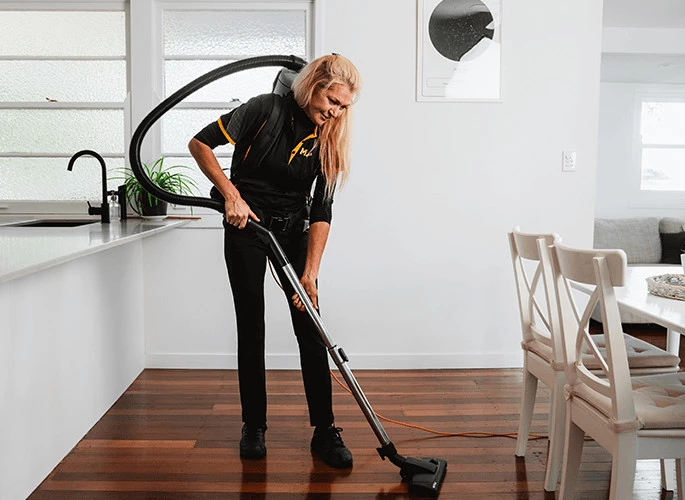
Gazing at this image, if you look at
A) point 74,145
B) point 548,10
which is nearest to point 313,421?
point 74,145

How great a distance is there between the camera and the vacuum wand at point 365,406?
7.48 feet

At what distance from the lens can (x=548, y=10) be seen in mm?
3664

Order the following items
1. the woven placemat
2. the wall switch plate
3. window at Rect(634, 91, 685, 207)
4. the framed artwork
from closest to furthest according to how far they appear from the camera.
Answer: the woven placemat
the framed artwork
the wall switch plate
window at Rect(634, 91, 685, 207)

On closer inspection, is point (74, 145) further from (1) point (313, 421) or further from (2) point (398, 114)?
(1) point (313, 421)

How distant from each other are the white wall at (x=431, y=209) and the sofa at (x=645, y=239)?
6.08 feet

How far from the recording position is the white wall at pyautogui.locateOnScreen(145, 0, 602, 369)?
367 centimetres

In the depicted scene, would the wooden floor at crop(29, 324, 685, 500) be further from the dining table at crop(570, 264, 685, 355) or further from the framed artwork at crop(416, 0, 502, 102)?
the framed artwork at crop(416, 0, 502, 102)

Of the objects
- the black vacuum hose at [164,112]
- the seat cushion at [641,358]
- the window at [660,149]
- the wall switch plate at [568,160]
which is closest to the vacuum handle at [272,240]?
the black vacuum hose at [164,112]

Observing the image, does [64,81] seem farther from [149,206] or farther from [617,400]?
[617,400]

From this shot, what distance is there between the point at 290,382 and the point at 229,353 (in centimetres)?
41

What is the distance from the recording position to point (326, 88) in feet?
7.46

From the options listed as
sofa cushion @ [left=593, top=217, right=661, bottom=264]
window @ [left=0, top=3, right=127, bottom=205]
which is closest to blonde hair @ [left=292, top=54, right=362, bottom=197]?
window @ [left=0, top=3, right=127, bottom=205]

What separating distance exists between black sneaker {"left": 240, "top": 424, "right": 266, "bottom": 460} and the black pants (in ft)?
0.08

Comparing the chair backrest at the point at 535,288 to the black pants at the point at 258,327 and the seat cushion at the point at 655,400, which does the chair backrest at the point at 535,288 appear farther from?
the black pants at the point at 258,327
